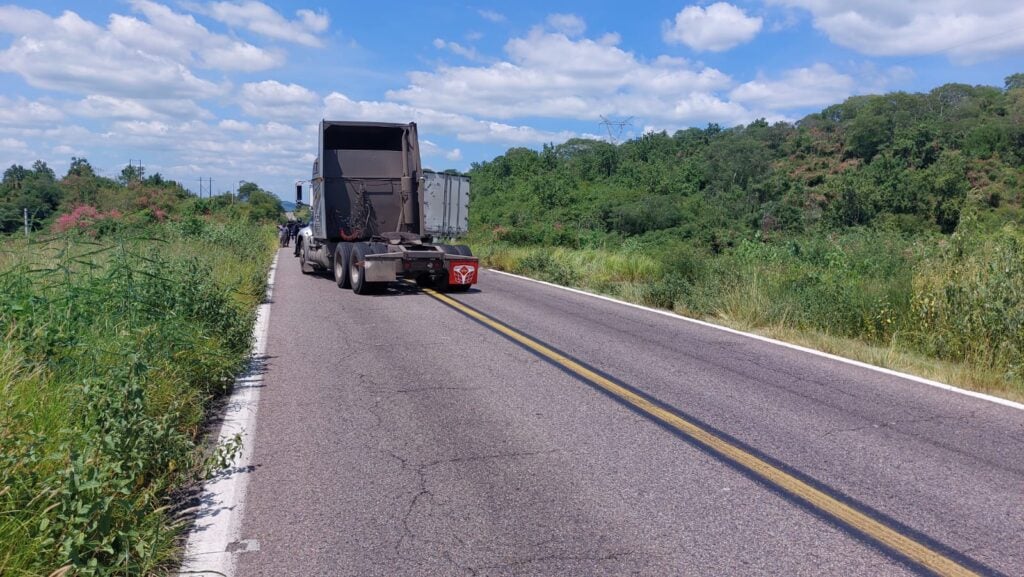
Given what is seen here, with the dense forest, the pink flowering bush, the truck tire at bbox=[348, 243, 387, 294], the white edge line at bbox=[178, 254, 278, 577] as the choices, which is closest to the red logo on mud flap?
the truck tire at bbox=[348, 243, 387, 294]

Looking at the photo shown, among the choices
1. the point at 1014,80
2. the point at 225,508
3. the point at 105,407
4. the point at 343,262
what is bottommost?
the point at 225,508

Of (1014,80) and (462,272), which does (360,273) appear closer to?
(462,272)

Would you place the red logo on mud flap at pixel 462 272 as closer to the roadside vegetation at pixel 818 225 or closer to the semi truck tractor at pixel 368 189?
the semi truck tractor at pixel 368 189

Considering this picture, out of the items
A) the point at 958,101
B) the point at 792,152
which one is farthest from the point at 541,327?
the point at 958,101

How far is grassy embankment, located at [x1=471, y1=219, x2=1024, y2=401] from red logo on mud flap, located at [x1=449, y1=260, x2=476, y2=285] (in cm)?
307

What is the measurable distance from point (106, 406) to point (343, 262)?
39.0ft

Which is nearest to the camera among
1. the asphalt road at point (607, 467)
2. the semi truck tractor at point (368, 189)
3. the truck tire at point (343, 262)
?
the asphalt road at point (607, 467)

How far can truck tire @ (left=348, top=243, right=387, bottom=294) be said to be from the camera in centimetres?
1475

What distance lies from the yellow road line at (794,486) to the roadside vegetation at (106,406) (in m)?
3.34

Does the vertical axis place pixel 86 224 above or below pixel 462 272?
above

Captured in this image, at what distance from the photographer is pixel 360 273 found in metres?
14.8

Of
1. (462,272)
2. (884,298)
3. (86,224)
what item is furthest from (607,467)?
(86,224)

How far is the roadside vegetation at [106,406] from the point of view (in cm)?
328

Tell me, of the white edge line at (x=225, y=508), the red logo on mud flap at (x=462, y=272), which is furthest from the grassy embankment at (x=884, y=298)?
the white edge line at (x=225, y=508)
